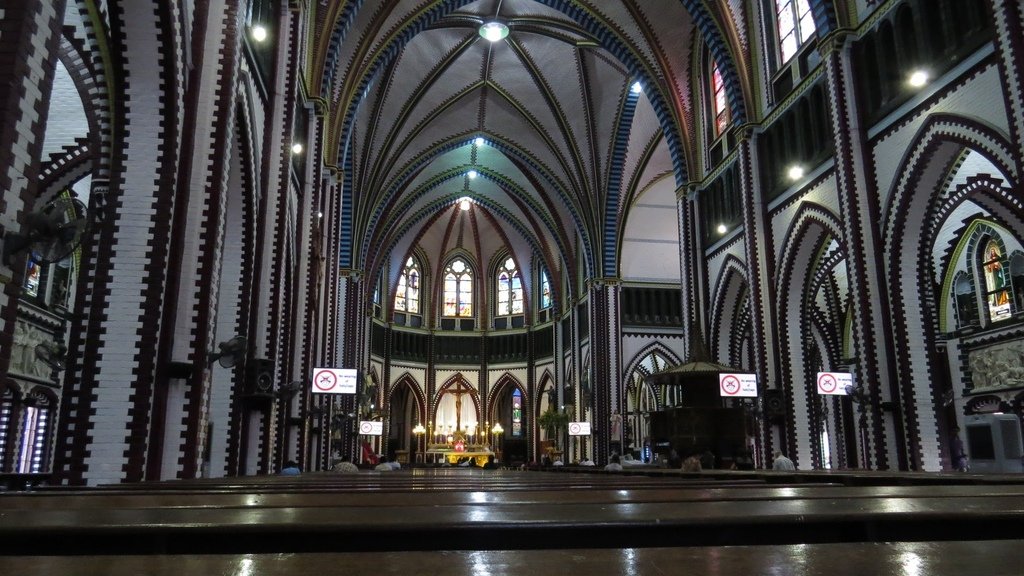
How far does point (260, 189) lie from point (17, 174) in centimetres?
714

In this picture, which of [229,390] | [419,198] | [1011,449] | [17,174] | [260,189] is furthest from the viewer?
[419,198]

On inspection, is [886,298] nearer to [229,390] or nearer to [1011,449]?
[1011,449]

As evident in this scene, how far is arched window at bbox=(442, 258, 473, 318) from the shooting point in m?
45.8

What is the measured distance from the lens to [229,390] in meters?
11.2

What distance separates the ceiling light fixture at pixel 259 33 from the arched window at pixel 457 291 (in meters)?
33.8

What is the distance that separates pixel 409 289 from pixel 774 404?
30318 millimetres

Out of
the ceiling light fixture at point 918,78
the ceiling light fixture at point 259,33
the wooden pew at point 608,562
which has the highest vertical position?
the ceiling light fixture at point 259,33

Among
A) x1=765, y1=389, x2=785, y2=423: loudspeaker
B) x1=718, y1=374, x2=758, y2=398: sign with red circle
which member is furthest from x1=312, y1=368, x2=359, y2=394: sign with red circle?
x1=765, y1=389, x2=785, y2=423: loudspeaker

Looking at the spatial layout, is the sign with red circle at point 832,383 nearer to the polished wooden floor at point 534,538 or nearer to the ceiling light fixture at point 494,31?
the polished wooden floor at point 534,538

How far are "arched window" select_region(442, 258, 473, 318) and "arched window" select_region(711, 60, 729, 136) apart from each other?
1005 inches

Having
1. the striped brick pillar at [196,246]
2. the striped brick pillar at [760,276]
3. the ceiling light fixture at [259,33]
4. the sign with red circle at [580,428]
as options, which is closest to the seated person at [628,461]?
the sign with red circle at [580,428]

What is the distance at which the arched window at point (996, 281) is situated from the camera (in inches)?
789

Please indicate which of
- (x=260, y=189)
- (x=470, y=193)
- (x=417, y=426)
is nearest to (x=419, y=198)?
(x=470, y=193)

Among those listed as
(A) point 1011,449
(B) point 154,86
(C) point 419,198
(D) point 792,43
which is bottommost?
(A) point 1011,449
